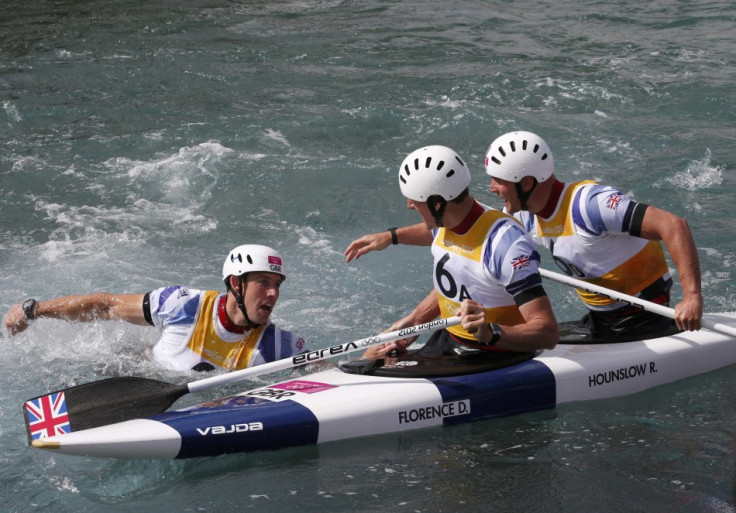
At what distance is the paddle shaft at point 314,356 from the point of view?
5590mm

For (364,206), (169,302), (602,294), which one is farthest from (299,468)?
(364,206)

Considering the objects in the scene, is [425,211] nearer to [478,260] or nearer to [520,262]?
[478,260]

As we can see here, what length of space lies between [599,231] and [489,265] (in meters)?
0.88

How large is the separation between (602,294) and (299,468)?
2170 millimetres

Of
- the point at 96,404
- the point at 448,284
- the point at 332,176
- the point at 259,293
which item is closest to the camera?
the point at 96,404

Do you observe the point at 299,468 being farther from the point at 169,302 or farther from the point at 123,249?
the point at 123,249

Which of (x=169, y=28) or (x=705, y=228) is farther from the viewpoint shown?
(x=169, y=28)

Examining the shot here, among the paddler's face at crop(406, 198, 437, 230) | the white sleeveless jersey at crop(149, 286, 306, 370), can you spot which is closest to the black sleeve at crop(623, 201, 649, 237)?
the paddler's face at crop(406, 198, 437, 230)

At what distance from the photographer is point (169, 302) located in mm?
5973

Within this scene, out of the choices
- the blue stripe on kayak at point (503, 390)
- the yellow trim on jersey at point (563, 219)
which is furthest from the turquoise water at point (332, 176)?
the yellow trim on jersey at point (563, 219)

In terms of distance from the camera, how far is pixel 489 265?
5.45 m

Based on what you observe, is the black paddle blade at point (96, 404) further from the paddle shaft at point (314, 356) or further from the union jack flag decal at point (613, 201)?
the union jack flag decal at point (613, 201)

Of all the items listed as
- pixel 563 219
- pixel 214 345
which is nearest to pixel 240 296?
pixel 214 345

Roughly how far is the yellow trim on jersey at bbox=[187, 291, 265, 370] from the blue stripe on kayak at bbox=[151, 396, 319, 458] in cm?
27
